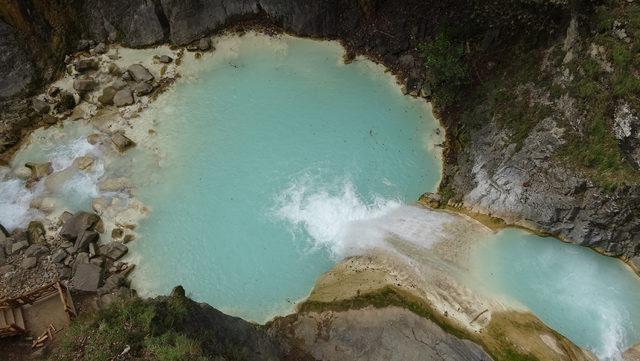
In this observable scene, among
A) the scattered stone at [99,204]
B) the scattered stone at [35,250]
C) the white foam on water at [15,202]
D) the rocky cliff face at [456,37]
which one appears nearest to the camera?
the rocky cliff face at [456,37]

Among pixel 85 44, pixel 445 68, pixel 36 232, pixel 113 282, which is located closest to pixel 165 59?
pixel 85 44

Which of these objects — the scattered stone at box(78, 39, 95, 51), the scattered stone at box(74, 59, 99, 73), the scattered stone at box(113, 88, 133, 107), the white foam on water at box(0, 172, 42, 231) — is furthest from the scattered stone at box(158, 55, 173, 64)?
the white foam on water at box(0, 172, 42, 231)

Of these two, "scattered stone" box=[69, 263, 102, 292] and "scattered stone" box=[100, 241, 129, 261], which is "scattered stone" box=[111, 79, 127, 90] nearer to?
"scattered stone" box=[100, 241, 129, 261]

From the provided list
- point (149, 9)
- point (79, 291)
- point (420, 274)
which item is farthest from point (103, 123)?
point (420, 274)

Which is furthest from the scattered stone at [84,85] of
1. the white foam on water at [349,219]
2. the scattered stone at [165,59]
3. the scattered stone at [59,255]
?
the white foam on water at [349,219]

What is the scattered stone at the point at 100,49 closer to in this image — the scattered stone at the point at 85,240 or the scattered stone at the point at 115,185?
the scattered stone at the point at 115,185

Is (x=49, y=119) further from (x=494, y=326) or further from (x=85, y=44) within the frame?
(x=494, y=326)
